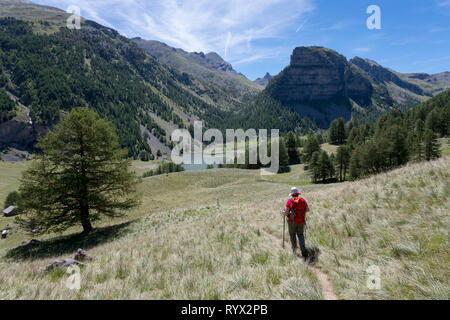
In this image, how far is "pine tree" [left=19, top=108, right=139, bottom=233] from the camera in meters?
16.8

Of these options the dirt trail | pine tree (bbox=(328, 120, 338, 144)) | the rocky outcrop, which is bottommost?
the rocky outcrop

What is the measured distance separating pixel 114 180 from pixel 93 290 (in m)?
16.0

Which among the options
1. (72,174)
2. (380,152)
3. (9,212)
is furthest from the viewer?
(9,212)

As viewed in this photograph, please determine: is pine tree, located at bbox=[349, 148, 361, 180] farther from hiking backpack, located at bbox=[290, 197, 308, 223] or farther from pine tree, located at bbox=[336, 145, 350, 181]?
hiking backpack, located at bbox=[290, 197, 308, 223]

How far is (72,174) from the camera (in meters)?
17.4

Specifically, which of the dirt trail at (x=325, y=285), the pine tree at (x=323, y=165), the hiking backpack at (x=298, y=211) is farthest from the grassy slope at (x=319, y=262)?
the pine tree at (x=323, y=165)

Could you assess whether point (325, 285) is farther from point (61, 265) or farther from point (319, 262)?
point (61, 265)

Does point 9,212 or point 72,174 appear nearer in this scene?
point 72,174

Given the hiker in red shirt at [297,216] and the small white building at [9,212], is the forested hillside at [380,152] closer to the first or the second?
the hiker in red shirt at [297,216]

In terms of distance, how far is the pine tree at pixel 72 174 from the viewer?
55.1 feet

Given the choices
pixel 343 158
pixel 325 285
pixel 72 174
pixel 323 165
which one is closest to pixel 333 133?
pixel 343 158

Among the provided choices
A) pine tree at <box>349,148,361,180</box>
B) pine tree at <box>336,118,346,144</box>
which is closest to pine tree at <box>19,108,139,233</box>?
pine tree at <box>349,148,361,180</box>

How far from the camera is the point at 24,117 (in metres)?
170
